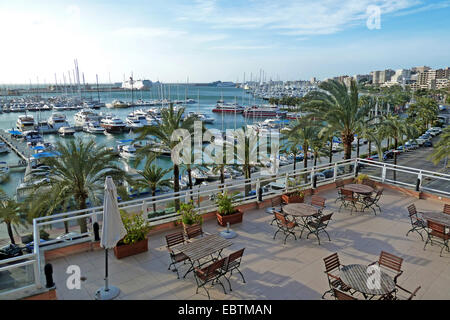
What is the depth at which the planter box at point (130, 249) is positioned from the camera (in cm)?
720

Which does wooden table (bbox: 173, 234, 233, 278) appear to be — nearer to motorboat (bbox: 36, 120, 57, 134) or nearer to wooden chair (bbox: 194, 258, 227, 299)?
wooden chair (bbox: 194, 258, 227, 299)

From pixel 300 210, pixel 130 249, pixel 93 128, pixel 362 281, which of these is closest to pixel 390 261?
pixel 362 281

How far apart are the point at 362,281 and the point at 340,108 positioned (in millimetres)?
10250

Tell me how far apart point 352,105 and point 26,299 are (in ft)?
45.1

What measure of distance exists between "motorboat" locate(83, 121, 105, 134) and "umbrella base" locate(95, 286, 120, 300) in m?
69.8

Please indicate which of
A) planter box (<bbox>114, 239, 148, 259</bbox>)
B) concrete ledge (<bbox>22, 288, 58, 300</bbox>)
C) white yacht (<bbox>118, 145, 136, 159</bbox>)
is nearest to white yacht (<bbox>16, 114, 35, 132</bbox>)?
white yacht (<bbox>118, 145, 136, 159</bbox>)

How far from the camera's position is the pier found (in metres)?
50.0

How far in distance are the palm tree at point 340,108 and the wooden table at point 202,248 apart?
9181 mm

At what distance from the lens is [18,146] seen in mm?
55531

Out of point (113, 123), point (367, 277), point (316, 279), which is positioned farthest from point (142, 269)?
point (113, 123)

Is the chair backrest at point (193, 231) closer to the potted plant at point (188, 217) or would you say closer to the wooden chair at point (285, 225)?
the potted plant at point (188, 217)

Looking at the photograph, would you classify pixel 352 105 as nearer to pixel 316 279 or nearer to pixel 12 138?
pixel 316 279

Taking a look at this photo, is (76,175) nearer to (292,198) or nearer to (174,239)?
(174,239)
